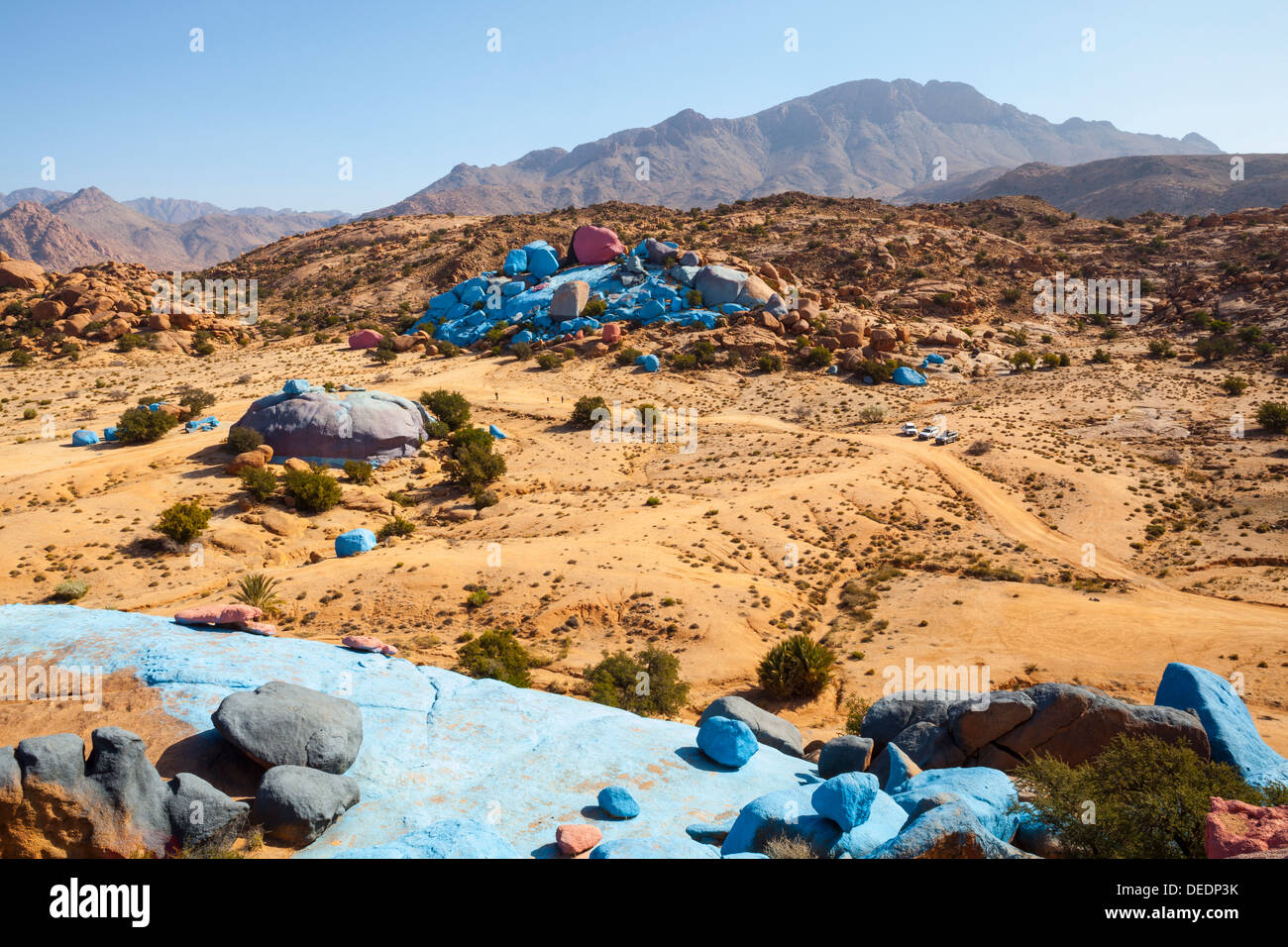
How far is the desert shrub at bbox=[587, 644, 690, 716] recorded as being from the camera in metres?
14.0

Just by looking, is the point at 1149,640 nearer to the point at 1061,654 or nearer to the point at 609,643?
the point at 1061,654

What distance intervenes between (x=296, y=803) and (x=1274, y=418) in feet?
128

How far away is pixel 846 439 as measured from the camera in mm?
31891

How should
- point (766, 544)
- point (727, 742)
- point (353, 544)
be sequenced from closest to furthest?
point (727, 742) → point (353, 544) → point (766, 544)

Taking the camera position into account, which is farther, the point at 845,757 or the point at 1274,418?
the point at 1274,418

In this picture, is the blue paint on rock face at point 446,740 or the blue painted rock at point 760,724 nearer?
the blue paint on rock face at point 446,740

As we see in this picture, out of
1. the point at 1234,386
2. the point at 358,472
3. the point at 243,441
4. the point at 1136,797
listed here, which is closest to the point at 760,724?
the point at 1136,797

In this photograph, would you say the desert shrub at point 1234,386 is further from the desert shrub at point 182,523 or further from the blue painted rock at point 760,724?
the desert shrub at point 182,523

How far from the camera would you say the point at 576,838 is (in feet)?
23.1

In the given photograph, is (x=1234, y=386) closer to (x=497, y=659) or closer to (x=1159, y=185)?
(x=497, y=659)

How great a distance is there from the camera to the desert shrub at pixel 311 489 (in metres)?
23.3

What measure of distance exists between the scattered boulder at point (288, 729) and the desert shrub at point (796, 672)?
386 inches

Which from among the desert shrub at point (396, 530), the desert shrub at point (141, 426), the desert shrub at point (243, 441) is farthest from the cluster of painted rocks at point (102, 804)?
the desert shrub at point (141, 426)

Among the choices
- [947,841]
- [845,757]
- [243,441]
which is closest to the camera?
[947,841]
